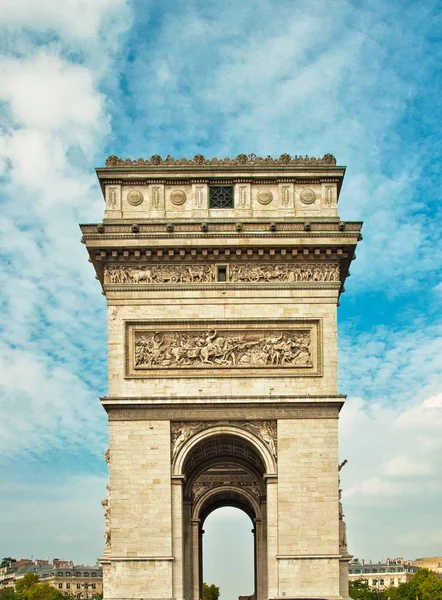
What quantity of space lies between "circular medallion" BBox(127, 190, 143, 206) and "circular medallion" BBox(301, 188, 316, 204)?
5345 mm

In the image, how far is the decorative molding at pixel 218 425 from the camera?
29.4m

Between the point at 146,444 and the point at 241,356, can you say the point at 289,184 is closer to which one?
the point at 241,356

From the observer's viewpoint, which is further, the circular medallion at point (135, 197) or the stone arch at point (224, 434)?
the circular medallion at point (135, 197)

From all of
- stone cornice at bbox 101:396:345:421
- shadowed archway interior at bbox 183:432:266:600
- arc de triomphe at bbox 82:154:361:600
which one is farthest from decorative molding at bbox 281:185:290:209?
shadowed archway interior at bbox 183:432:266:600

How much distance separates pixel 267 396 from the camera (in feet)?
96.4

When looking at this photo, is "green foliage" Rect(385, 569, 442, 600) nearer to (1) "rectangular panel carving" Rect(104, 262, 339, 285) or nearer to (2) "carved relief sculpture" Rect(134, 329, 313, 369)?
(2) "carved relief sculpture" Rect(134, 329, 313, 369)

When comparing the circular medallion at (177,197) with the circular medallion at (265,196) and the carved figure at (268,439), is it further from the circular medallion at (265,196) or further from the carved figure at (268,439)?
the carved figure at (268,439)

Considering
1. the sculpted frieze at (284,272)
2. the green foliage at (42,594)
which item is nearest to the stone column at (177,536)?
the sculpted frieze at (284,272)

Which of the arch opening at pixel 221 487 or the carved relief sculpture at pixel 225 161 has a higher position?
the carved relief sculpture at pixel 225 161

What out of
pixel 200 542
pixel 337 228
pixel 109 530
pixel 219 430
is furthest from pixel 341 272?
pixel 200 542

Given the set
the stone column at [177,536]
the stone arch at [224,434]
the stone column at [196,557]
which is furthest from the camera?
the stone column at [196,557]

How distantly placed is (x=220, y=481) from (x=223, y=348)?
16075mm

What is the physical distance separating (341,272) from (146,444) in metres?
8.79

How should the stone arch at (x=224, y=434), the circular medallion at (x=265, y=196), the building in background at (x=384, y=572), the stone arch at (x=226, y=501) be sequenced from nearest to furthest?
the stone arch at (x=224, y=434)
the circular medallion at (x=265, y=196)
the stone arch at (x=226, y=501)
the building in background at (x=384, y=572)
